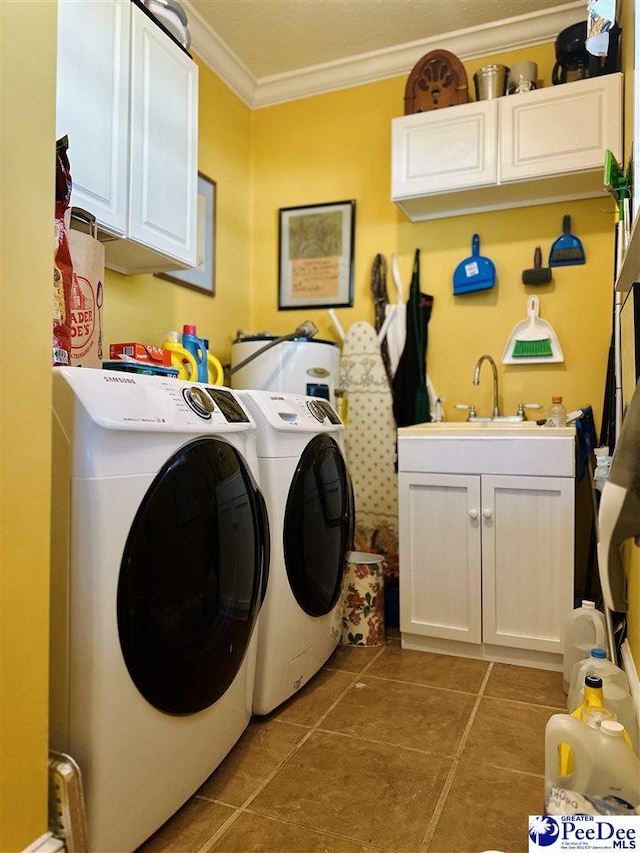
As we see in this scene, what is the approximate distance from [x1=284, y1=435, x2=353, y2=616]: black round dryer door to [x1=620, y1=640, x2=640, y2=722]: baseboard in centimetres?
89

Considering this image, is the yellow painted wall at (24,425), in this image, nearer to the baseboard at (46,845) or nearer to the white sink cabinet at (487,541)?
the baseboard at (46,845)

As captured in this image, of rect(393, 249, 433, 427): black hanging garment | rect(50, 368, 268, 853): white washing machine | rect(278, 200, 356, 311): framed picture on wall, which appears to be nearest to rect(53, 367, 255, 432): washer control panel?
rect(50, 368, 268, 853): white washing machine

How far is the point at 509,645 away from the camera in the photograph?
204 cm

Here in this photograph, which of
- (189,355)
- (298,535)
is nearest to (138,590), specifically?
(298,535)

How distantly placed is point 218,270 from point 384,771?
2244mm

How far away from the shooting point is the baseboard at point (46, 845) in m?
0.99

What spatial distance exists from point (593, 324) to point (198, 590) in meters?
2.05

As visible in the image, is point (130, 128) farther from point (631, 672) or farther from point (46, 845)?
point (631, 672)

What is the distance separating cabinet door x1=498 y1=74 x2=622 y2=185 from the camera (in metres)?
2.18

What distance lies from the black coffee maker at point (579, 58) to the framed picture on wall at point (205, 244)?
1.58m

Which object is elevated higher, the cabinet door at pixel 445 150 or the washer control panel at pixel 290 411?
the cabinet door at pixel 445 150

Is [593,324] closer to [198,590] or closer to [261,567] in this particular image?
[261,567]

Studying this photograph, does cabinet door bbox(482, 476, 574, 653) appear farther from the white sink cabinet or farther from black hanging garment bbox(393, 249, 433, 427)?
black hanging garment bbox(393, 249, 433, 427)

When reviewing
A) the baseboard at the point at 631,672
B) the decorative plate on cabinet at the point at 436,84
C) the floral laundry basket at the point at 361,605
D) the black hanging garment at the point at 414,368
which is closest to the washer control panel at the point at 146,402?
the floral laundry basket at the point at 361,605
